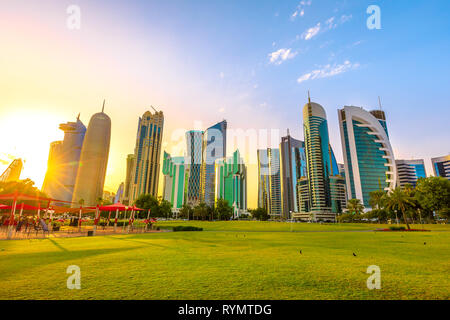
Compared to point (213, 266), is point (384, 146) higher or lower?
higher

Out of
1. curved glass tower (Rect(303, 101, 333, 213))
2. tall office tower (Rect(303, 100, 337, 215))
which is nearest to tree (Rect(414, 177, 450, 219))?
tall office tower (Rect(303, 100, 337, 215))

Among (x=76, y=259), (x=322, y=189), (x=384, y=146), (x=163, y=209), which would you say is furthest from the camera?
(x=322, y=189)

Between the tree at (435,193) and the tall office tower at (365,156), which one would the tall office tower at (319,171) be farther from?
the tree at (435,193)

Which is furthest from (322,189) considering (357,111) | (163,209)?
(163,209)

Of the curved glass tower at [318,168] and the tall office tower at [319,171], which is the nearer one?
the tall office tower at [319,171]

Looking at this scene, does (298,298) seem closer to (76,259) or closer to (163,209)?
(76,259)

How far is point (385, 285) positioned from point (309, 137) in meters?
206

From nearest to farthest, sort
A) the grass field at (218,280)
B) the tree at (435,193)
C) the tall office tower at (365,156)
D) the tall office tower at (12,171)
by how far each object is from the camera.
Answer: the grass field at (218,280) → the tree at (435,193) → the tall office tower at (12,171) → the tall office tower at (365,156)

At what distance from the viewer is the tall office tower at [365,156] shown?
159125 mm

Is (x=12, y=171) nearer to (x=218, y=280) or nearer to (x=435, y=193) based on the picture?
(x=218, y=280)

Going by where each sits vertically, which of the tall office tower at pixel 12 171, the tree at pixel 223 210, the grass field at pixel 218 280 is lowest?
the grass field at pixel 218 280

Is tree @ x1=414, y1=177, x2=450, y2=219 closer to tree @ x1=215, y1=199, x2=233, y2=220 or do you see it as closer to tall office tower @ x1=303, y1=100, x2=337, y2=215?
tree @ x1=215, y1=199, x2=233, y2=220

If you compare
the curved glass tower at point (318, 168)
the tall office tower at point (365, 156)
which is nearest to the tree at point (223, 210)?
the tall office tower at point (365, 156)

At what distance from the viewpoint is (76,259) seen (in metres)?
9.42
